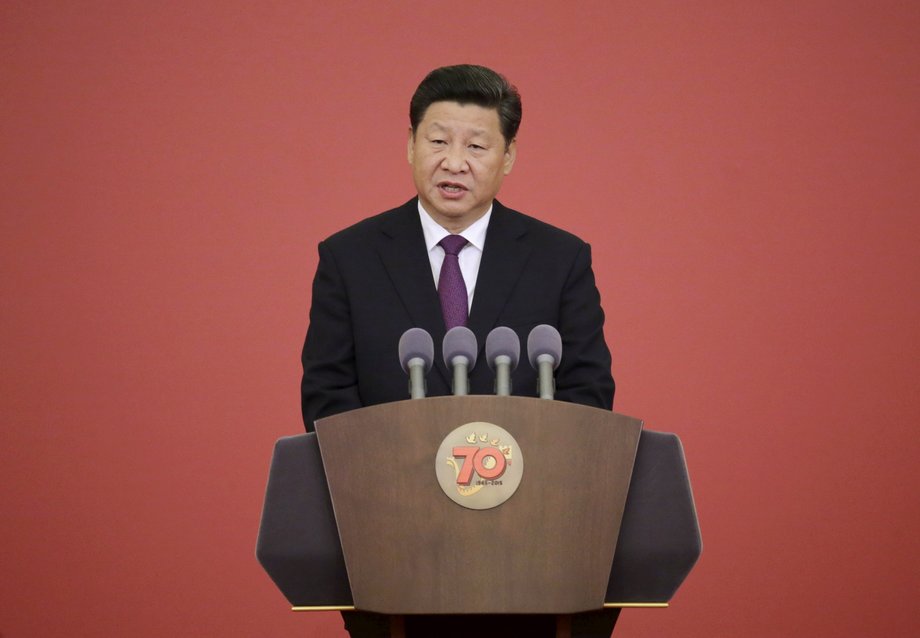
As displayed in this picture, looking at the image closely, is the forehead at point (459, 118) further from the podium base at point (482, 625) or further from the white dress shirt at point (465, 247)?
the podium base at point (482, 625)

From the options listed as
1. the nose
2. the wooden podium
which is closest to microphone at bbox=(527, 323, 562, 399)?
the wooden podium

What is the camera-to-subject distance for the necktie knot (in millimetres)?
2084

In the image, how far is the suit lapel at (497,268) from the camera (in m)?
2.00

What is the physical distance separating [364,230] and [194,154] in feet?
3.38

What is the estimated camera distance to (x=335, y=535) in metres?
1.50

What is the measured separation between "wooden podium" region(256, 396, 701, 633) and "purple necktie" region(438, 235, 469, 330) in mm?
571

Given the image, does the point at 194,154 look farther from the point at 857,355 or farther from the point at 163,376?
the point at 857,355

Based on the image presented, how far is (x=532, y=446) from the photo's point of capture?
1.41m

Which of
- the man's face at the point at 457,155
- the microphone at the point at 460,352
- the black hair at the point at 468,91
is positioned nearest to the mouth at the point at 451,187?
the man's face at the point at 457,155

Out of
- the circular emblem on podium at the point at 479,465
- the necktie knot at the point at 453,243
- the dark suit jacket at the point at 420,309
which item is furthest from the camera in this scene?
the necktie knot at the point at 453,243

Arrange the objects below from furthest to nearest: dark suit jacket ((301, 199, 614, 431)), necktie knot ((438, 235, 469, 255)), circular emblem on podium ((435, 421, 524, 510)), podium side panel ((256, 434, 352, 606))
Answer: necktie knot ((438, 235, 469, 255)), dark suit jacket ((301, 199, 614, 431)), podium side panel ((256, 434, 352, 606)), circular emblem on podium ((435, 421, 524, 510))

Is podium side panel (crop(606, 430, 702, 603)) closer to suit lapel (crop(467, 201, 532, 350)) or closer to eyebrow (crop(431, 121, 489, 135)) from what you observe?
suit lapel (crop(467, 201, 532, 350))

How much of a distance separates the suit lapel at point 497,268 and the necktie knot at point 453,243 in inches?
1.7

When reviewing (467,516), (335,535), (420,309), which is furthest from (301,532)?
(420,309)
